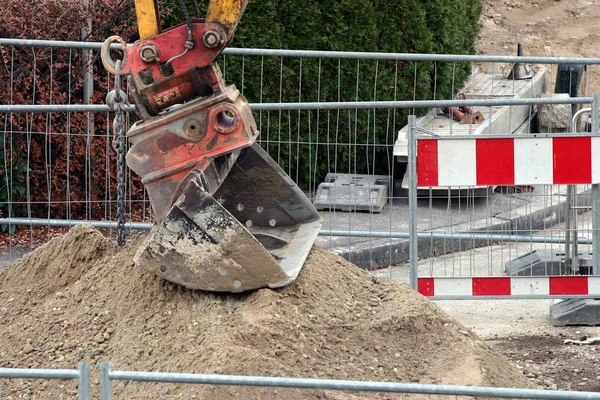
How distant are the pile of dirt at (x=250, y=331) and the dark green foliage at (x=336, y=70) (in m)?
3.85

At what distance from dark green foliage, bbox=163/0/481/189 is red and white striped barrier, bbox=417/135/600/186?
254 cm

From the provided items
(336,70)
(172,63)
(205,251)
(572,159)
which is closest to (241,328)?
(205,251)

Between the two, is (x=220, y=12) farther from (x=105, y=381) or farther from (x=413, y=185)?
(x=105, y=381)

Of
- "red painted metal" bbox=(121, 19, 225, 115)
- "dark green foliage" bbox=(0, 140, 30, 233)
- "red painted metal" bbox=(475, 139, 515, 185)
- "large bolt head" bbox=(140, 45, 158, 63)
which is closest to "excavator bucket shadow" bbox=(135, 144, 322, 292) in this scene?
"red painted metal" bbox=(121, 19, 225, 115)

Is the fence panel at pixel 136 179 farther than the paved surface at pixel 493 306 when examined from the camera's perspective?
Yes

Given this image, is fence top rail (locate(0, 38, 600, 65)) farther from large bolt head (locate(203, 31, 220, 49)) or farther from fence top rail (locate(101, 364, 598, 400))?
fence top rail (locate(101, 364, 598, 400))

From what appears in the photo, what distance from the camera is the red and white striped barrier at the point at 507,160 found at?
7.32 meters

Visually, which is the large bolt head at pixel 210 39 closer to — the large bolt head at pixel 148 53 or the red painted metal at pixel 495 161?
the large bolt head at pixel 148 53

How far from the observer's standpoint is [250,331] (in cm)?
552

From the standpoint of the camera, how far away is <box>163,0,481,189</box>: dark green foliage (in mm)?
10461

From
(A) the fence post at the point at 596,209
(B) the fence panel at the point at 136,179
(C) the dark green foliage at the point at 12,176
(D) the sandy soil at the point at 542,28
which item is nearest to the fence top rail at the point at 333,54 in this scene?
(B) the fence panel at the point at 136,179

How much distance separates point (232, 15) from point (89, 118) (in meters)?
3.30

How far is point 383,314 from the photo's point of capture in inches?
242

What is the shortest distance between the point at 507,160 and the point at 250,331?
2.62 metres
